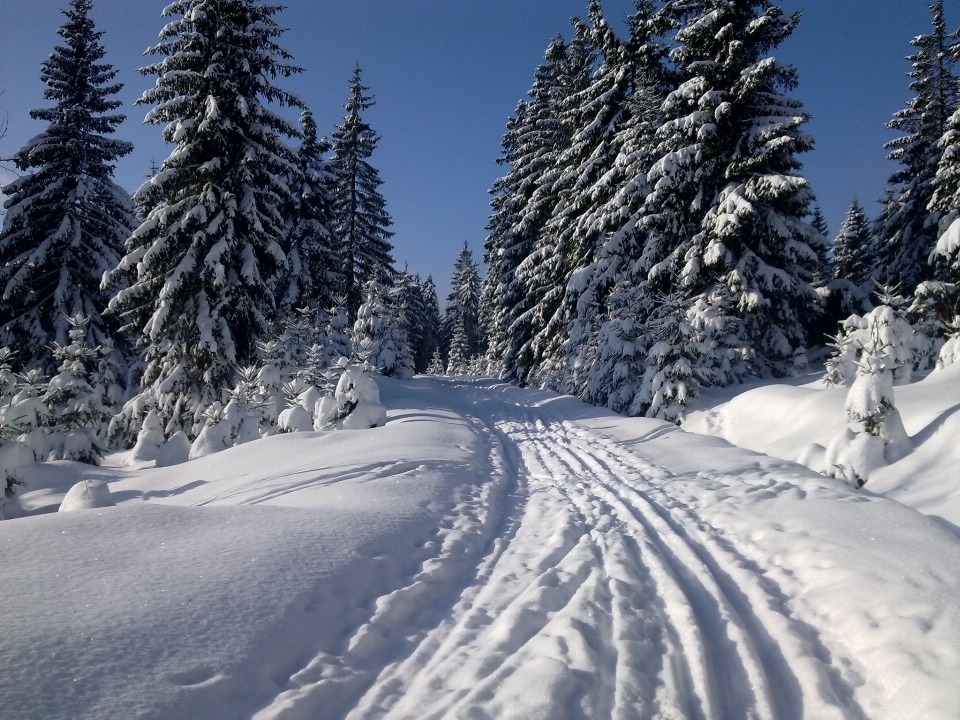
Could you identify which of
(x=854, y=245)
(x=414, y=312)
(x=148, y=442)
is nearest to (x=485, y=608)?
(x=148, y=442)

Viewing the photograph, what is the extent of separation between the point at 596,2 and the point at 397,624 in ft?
81.5

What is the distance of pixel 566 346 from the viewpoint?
20.6 metres

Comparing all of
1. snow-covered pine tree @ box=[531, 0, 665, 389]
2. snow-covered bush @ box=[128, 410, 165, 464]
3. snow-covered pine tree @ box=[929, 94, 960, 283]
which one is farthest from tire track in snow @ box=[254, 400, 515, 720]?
snow-covered pine tree @ box=[531, 0, 665, 389]

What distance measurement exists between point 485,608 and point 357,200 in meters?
27.9

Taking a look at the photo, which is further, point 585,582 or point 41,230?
point 41,230

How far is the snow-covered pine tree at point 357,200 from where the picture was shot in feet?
91.0

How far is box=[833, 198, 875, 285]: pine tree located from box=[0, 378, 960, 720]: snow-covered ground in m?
28.8

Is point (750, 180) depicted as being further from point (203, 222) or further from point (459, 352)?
point (459, 352)

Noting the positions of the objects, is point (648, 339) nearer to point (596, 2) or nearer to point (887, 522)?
point (887, 522)

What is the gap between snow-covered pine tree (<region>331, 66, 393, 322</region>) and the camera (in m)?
27.8

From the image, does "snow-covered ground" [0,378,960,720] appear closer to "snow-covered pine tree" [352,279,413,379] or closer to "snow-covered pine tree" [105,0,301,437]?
"snow-covered pine tree" [105,0,301,437]

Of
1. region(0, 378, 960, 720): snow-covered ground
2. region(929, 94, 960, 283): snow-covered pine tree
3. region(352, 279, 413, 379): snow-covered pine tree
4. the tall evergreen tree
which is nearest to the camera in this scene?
region(0, 378, 960, 720): snow-covered ground

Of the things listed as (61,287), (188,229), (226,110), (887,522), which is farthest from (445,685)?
(61,287)

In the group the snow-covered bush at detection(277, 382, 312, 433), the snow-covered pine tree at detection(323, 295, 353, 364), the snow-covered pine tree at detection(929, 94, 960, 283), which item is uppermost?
the snow-covered pine tree at detection(929, 94, 960, 283)
